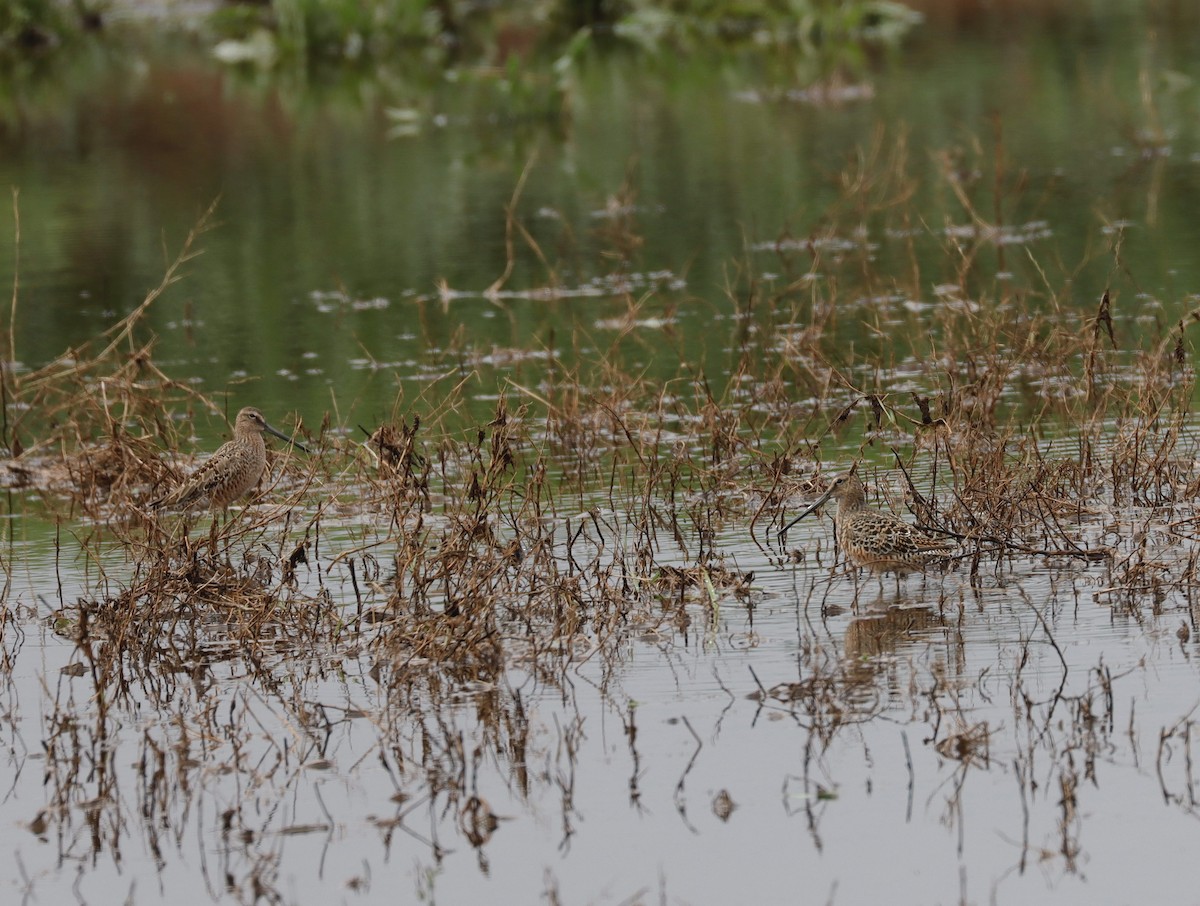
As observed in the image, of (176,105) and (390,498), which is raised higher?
(390,498)

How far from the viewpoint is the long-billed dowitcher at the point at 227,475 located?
31.8ft

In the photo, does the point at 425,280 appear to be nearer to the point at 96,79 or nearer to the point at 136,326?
the point at 136,326

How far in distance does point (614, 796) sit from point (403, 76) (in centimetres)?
3014

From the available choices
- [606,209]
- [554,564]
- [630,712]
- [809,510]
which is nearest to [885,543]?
[809,510]

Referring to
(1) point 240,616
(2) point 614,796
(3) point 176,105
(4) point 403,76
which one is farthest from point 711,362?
(4) point 403,76

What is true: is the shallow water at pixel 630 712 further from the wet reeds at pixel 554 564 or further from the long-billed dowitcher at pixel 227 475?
the long-billed dowitcher at pixel 227 475

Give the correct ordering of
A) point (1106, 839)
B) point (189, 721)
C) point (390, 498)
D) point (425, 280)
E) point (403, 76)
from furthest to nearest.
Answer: point (403, 76) → point (425, 280) → point (390, 498) → point (189, 721) → point (1106, 839)

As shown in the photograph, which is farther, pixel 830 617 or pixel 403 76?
pixel 403 76

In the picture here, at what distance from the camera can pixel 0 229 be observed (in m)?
22.2

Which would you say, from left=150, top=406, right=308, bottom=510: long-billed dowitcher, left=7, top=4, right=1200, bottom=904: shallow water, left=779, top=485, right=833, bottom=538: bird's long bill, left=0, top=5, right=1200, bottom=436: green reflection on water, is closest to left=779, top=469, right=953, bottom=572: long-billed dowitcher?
left=7, top=4, right=1200, bottom=904: shallow water

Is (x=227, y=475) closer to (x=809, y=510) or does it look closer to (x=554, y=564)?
(x=554, y=564)

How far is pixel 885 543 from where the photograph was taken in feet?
25.6

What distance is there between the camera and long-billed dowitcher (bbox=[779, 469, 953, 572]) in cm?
783

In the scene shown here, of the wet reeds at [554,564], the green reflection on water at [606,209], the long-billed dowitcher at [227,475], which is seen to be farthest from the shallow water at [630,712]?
the long-billed dowitcher at [227,475]
